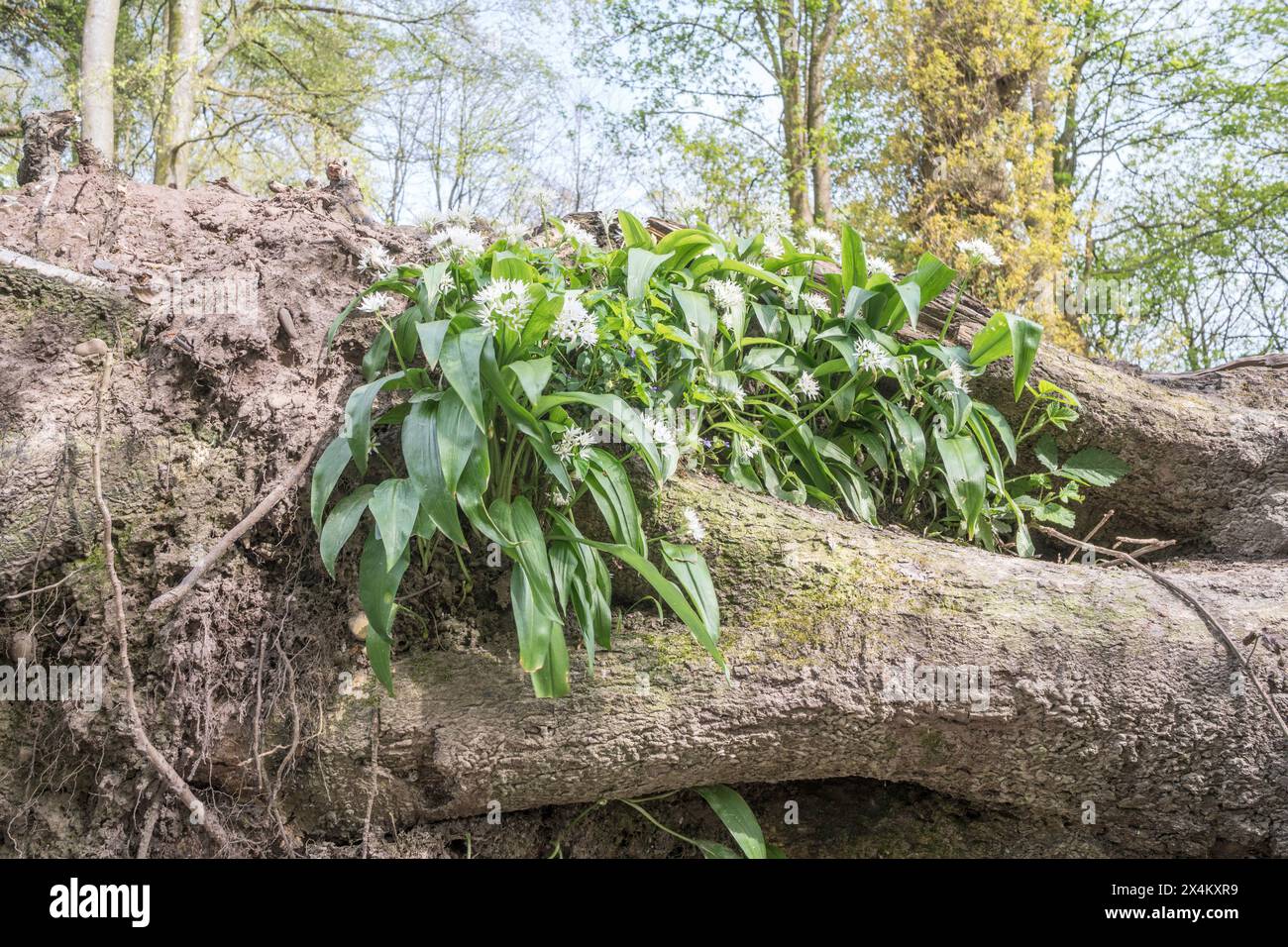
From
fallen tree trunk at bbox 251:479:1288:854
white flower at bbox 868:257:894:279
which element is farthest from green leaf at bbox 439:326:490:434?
white flower at bbox 868:257:894:279

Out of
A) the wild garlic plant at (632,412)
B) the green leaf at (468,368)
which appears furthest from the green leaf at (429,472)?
the green leaf at (468,368)

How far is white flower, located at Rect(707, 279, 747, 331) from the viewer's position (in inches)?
→ 110

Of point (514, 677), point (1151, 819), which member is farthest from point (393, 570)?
point (1151, 819)

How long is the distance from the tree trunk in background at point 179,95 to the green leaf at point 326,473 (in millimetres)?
9448

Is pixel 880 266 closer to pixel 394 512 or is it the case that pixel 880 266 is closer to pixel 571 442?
pixel 571 442

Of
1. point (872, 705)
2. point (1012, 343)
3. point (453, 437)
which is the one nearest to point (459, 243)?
point (453, 437)

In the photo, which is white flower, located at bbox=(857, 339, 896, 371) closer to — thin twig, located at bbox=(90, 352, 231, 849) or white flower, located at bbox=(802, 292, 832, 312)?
white flower, located at bbox=(802, 292, 832, 312)

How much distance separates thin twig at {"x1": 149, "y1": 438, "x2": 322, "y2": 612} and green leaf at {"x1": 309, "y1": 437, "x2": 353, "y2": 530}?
0.35 feet

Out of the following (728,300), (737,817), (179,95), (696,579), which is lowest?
(737,817)

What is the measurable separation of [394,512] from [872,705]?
1.38 m

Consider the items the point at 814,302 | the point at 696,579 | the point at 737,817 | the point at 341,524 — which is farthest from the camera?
the point at 814,302

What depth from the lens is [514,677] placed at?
237 centimetres

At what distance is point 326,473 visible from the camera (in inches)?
90.9
